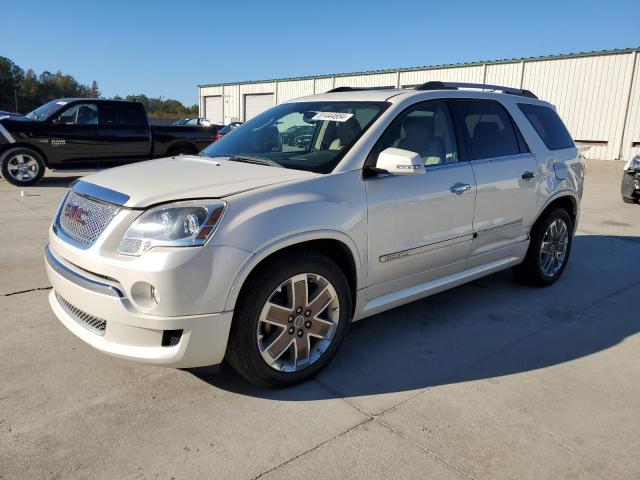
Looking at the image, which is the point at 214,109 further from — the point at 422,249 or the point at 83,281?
the point at 83,281

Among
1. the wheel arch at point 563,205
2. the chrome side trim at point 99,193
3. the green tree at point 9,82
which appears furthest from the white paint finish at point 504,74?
the green tree at point 9,82

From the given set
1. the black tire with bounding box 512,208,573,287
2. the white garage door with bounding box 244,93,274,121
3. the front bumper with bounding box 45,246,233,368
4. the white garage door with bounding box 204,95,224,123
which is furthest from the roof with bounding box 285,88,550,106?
the white garage door with bounding box 204,95,224,123

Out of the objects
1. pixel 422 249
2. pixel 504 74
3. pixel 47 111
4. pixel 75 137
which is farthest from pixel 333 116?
pixel 504 74

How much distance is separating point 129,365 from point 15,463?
3.19ft

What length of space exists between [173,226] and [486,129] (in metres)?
2.85

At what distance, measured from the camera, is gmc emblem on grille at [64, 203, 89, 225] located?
→ 9.78 ft

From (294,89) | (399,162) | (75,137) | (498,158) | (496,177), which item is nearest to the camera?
(399,162)

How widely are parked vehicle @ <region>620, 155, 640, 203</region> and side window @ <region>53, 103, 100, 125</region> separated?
11.3m

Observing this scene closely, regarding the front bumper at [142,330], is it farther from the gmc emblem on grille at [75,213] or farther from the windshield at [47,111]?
the windshield at [47,111]

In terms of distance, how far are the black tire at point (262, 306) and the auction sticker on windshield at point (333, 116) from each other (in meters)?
1.16

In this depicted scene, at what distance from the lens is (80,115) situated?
1127 centimetres

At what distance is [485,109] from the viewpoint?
4.37 metres

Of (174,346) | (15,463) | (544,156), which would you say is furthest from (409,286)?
(15,463)

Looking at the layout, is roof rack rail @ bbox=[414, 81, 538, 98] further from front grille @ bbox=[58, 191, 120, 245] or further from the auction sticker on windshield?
front grille @ bbox=[58, 191, 120, 245]
